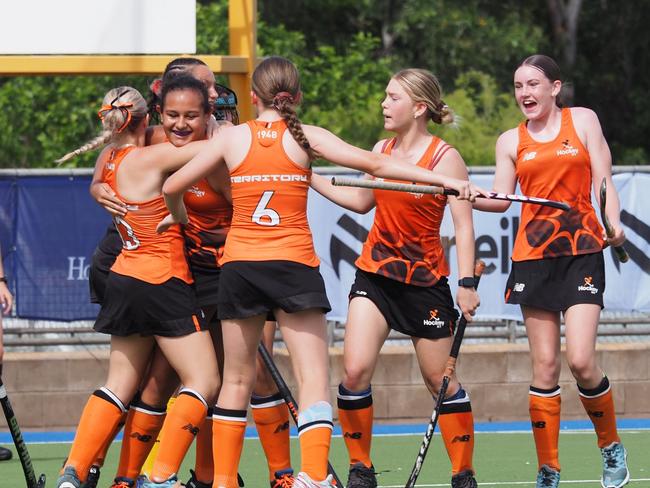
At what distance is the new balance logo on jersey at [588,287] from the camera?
762 centimetres

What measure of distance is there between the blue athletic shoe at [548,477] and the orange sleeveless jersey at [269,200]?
1.74 m

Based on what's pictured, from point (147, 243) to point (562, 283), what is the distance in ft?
6.67

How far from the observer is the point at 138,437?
741 cm

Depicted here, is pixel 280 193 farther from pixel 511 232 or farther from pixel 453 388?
pixel 511 232

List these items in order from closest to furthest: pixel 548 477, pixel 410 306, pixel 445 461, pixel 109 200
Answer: pixel 109 200 → pixel 410 306 → pixel 548 477 → pixel 445 461

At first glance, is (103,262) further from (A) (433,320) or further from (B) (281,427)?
(A) (433,320)

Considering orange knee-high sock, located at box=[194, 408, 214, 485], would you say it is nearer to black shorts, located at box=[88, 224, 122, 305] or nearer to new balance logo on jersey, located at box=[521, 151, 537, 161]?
black shorts, located at box=[88, 224, 122, 305]

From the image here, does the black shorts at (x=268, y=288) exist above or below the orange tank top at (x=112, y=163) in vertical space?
below

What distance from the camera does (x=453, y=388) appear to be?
761cm

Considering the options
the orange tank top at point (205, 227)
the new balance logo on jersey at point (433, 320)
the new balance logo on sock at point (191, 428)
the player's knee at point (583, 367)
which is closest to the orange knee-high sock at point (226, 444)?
the new balance logo on sock at point (191, 428)

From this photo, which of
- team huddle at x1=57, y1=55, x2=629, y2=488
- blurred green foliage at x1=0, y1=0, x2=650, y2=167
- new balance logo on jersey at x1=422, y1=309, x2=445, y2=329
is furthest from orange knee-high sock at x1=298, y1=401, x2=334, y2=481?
blurred green foliage at x1=0, y1=0, x2=650, y2=167

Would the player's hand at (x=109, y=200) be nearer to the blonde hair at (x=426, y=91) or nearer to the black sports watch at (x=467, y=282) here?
the blonde hair at (x=426, y=91)

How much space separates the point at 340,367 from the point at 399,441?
40.1 inches

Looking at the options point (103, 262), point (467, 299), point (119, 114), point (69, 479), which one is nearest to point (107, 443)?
point (69, 479)
